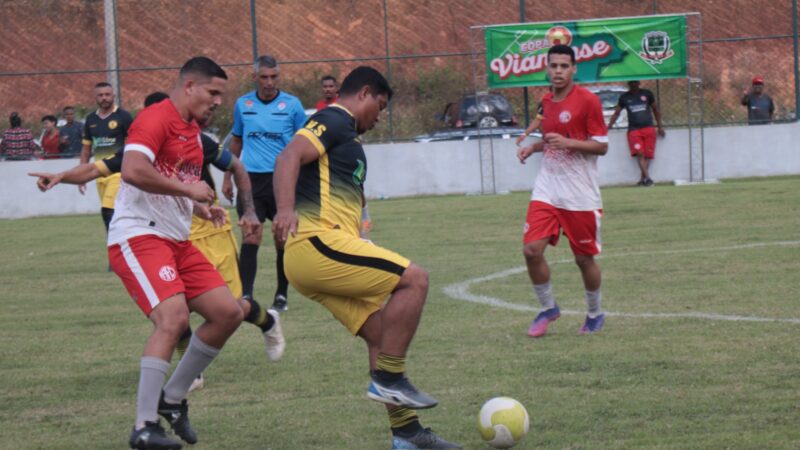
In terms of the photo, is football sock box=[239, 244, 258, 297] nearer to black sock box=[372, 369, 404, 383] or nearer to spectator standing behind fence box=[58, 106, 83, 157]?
black sock box=[372, 369, 404, 383]

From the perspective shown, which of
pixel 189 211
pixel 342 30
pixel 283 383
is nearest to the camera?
pixel 189 211

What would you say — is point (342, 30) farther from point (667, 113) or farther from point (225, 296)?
point (225, 296)

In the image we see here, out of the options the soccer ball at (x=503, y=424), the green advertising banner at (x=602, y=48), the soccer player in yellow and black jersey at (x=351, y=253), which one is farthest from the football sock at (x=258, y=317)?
the green advertising banner at (x=602, y=48)

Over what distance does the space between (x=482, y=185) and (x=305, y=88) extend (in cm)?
1214

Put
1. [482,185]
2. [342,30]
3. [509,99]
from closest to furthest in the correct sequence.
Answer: [482,185], [509,99], [342,30]

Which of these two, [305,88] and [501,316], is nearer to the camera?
[501,316]

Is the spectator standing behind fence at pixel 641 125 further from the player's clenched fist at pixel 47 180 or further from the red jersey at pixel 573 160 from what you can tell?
the player's clenched fist at pixel 47 180

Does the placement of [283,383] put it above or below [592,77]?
below

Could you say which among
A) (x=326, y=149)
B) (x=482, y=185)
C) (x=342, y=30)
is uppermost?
(x=342, y=30)

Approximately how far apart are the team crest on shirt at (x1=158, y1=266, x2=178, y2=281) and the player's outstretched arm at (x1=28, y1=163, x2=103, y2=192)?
1.01 meters

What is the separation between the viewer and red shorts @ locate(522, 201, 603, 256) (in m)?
9.20

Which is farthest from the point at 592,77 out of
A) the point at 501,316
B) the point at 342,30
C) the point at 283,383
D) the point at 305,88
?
the point at 342,30

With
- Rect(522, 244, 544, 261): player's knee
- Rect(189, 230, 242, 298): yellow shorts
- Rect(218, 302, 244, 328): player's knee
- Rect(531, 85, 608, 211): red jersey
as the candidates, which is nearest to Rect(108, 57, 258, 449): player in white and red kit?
Rect(218, 302, 244, 328): player's knee

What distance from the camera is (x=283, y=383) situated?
304 inches
